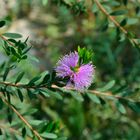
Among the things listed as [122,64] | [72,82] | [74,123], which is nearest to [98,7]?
[72,82]

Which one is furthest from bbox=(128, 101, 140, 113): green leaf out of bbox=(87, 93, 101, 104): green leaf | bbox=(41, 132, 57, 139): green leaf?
bbox=(41, 132, 57, 139): green leaf

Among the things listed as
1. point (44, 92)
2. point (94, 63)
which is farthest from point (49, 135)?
point (94, 63)

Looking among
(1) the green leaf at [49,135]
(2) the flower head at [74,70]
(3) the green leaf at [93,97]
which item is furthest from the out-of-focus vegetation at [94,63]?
(2) the flower head at [74,70]

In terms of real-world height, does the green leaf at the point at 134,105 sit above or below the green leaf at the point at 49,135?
below

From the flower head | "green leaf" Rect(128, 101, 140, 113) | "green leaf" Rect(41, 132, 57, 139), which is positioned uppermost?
the flower head

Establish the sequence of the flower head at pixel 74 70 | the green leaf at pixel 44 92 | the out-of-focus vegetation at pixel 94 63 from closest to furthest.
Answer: the flower head at pixel 74 70, the green leaf at pixel 44 92, the out-of-focus vegetation at pixel 94 63

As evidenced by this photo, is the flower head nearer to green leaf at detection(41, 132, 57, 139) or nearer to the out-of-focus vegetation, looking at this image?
green leaf at detection(41, 132, 57, 139)

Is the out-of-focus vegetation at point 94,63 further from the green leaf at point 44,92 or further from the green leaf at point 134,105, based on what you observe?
the green leaf at point 44,92

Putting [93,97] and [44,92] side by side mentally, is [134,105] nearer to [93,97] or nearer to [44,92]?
[93,97]
